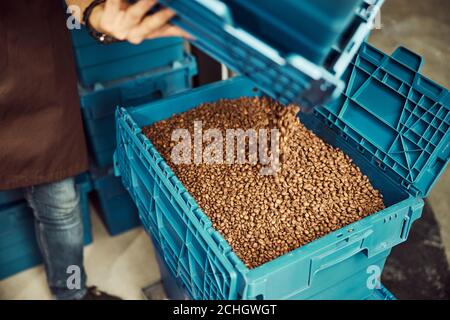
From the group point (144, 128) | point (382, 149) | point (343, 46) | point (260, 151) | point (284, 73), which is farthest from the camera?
point (144, 128)

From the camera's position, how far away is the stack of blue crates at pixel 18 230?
1770mm

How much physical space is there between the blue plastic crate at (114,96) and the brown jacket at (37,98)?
24 centimetres

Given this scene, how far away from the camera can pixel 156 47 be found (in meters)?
1.78

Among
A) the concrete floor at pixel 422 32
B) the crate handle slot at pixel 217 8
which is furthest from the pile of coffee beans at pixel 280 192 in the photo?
the concrete floor at pixel 422 32

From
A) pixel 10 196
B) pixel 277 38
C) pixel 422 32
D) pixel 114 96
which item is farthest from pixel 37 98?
pixel 422 32

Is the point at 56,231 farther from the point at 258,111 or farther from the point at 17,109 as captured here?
the point at 258,111

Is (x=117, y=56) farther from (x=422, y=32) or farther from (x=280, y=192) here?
(x=422, y=32)

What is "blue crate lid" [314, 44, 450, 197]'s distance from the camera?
118cm

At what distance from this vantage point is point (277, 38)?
0.91 metres

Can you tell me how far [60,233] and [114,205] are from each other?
0.36 meters

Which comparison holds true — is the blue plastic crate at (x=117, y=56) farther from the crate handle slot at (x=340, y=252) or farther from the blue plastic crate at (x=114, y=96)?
the crate handle slot at (x=340, y=252)
